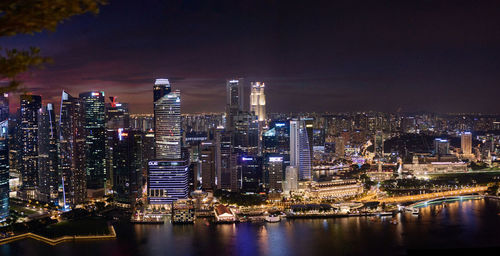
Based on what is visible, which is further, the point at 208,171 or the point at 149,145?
the point at 149,145

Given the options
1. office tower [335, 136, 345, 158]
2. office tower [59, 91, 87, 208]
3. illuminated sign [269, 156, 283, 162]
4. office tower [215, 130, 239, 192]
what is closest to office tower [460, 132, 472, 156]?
office tower [335, 136, 345, 158]

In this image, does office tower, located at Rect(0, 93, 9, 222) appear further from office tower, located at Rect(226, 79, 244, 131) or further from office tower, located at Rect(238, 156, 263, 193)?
office tower, located at Rect(226, 79, 244, 131)

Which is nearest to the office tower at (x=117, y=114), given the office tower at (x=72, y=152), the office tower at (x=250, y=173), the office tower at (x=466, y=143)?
the office tower at (x=72, y=152)

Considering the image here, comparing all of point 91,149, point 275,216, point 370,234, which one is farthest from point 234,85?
point 370,234

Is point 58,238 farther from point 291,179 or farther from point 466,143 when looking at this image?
point 466,143

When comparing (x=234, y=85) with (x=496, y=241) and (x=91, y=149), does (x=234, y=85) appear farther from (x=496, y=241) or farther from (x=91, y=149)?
(x=496, y=241)

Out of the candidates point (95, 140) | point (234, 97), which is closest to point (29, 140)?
point (95, 140)
